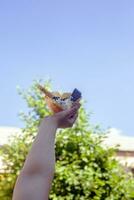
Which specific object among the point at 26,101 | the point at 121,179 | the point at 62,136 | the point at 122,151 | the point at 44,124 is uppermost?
the point at 122,151

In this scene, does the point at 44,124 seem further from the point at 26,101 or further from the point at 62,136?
the point at 26,101

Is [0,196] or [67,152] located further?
[0,196]

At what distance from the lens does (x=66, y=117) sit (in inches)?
49.7

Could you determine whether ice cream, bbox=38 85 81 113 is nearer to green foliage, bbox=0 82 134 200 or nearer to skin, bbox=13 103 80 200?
skin, bbox=13 103 80 200

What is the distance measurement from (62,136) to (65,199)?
825 mm

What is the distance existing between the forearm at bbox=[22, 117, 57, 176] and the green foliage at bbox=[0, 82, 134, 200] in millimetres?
4681

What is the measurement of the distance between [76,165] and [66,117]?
478cm

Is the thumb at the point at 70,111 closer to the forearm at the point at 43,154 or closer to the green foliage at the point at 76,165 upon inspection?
the forearm at the point at 43,154

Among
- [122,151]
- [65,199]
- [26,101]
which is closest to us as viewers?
[65,199]

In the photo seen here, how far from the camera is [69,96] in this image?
51.1 inches

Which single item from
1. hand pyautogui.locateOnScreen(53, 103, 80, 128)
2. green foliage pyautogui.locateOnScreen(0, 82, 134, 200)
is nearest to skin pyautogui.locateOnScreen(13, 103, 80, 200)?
hand pyautogui.locateOnScreen(53, 103, 80, 128)

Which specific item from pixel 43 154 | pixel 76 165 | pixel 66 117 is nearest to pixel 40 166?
pixel 43 154

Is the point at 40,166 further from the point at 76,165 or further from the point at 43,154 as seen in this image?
the point at 76,165

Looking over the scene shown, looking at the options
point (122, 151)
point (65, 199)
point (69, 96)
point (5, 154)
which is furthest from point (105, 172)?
point (69, 96)
